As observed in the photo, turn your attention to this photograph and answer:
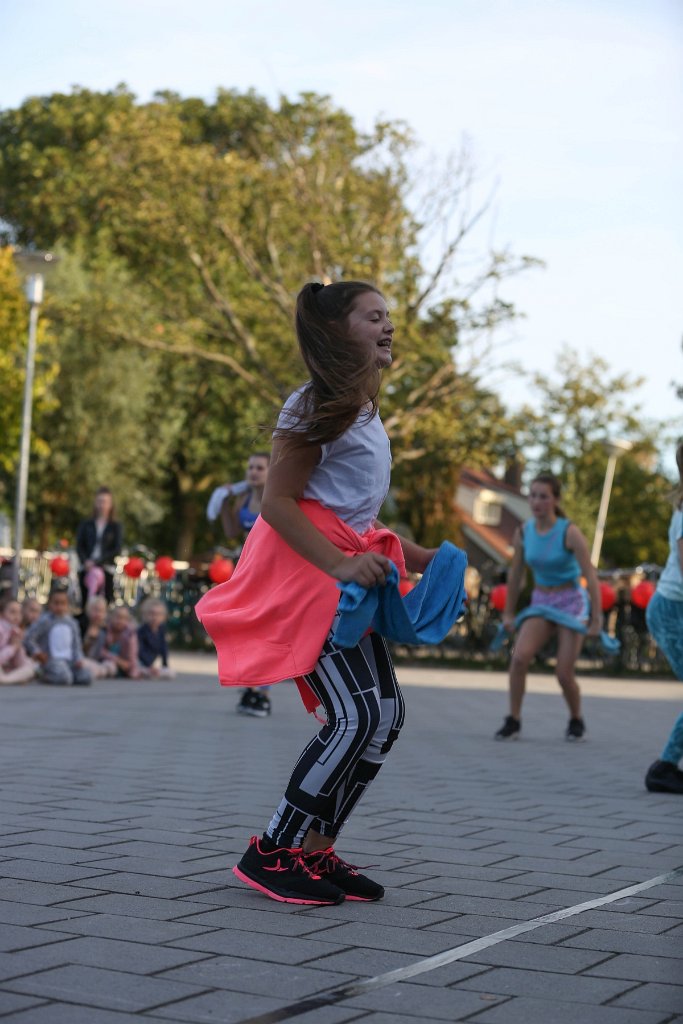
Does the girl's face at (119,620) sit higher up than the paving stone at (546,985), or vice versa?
the girl's face at (119,620)

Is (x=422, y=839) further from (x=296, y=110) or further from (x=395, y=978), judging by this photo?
(x=296, y=110)

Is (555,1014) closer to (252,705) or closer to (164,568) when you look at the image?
(252,705)

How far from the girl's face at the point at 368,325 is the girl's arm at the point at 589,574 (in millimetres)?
5814

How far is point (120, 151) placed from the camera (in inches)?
1249

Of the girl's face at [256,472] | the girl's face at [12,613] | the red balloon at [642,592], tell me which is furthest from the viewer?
the red balloon at [642,592]

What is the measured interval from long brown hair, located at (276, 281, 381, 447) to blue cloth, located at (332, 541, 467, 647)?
465 mm

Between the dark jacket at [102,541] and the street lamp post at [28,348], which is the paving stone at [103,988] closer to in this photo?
the dark jacket at [102,541]

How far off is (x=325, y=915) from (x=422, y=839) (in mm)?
1507

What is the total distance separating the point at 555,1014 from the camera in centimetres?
311

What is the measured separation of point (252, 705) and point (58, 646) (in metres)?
3.50

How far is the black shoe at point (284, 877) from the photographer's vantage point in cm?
425

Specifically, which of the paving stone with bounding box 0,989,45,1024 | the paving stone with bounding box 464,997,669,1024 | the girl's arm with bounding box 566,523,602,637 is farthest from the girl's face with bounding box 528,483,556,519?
the paving stone with bounding box 0,989,45,1024

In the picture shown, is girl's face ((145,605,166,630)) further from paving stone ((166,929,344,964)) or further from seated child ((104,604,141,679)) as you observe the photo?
paving stone ((166,929,344,964))

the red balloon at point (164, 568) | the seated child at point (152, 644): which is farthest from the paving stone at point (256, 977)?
the red balloon at point (164, 568)
